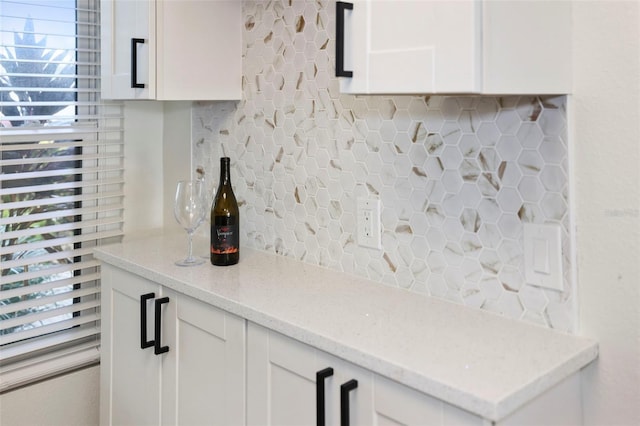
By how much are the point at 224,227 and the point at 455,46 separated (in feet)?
3.10

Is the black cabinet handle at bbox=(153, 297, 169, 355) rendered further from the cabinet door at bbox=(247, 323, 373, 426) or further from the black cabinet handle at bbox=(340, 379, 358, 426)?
the black cabinet handle at bbox=(340, 379, 358, 426)

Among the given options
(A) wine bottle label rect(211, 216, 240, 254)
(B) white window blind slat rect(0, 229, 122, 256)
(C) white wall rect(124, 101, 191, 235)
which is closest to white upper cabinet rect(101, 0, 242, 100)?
(C) white wall rect(124, 101, 191, 235)

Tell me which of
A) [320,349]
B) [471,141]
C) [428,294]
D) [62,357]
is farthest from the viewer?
[62,357]

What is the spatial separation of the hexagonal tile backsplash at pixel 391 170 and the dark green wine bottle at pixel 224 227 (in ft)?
0.54

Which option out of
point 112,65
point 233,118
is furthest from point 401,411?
point 112,65

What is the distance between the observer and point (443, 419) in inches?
38.0

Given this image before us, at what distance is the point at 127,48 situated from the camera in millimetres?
1830

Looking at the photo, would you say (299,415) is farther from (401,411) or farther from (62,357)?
(62,357)

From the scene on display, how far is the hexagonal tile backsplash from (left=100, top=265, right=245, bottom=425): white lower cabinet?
41cm

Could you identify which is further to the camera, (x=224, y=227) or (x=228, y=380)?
(x=224, y=227)

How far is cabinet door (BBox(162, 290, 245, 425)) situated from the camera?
1.39m

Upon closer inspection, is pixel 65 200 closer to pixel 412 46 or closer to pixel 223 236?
pixel 223 236

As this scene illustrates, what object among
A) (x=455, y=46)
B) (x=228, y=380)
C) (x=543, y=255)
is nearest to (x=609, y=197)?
(x=543, y=255)

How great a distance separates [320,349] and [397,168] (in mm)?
548
